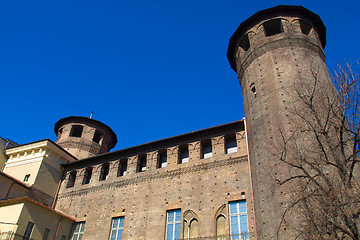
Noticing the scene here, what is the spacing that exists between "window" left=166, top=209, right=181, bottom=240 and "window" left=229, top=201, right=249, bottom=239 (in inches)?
94.9

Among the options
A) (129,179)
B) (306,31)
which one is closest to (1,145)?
(129,179)

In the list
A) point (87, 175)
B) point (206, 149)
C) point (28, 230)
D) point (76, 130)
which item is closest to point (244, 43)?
point (206, 149)

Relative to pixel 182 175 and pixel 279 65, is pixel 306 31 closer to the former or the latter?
pixel 279 65

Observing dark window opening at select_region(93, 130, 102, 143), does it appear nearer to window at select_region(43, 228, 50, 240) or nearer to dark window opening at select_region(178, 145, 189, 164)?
window at select_region(43, 228, 50, 240)

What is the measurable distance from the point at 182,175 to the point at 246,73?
20.1ft

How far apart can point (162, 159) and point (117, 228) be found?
13.6 ft

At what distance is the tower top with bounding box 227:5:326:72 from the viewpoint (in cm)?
1667

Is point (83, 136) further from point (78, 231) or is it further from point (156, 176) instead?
point (156, 176)

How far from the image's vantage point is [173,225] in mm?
14031

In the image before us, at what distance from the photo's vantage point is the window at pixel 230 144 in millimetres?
15293

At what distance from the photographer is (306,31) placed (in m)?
16.8

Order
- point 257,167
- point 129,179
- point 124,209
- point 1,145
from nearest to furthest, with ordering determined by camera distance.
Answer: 1. point 257,167
2. point 124,209
3. point 129,179
4. point 1,145

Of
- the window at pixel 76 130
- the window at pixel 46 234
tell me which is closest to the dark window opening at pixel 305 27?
the window at pixel 46 234

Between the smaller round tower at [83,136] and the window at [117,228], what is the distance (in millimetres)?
8619
